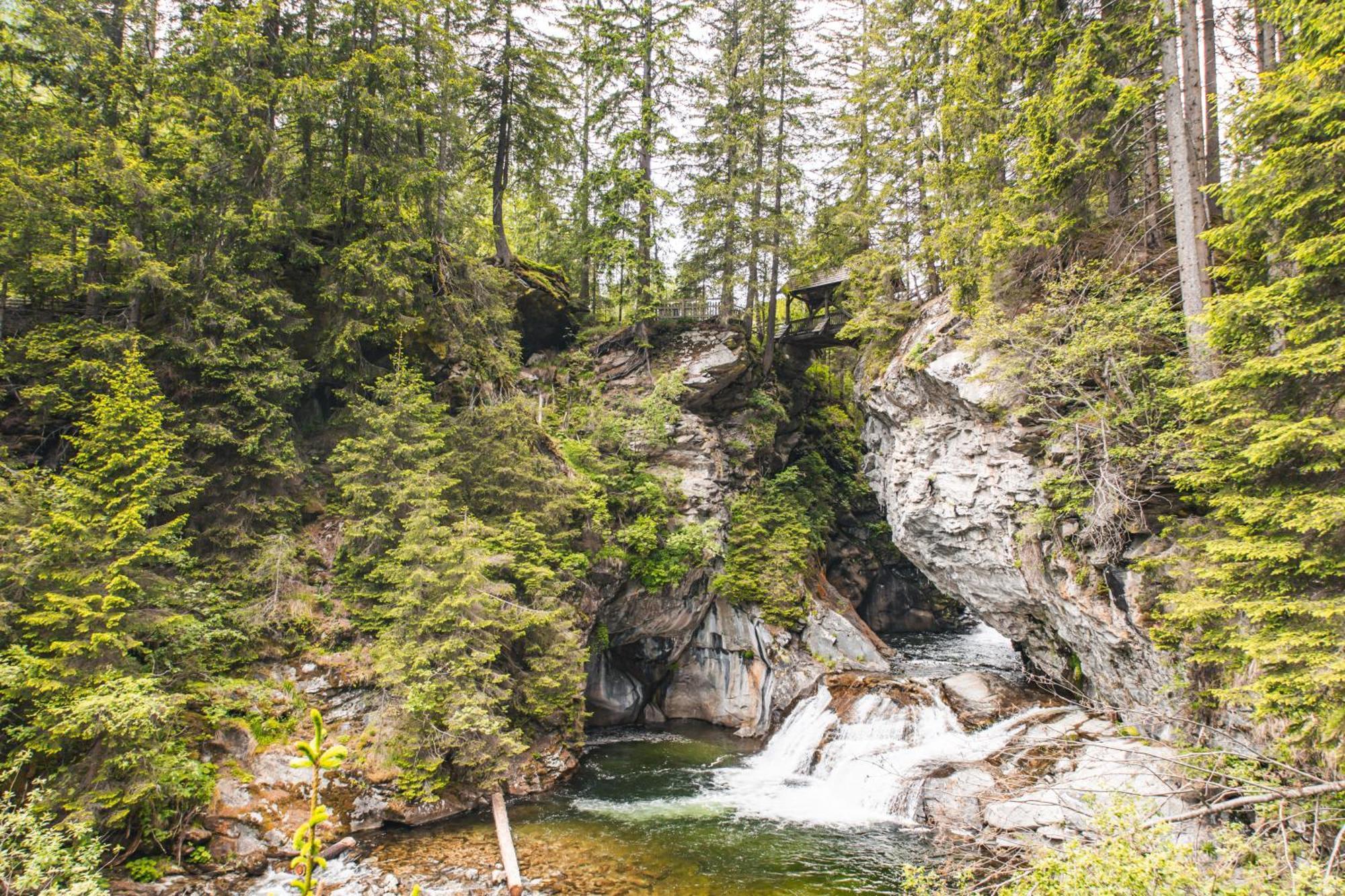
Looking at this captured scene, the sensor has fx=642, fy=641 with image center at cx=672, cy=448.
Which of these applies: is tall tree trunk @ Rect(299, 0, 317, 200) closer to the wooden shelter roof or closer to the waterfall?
the wooden shelter roof

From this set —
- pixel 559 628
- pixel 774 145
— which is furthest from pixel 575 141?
pixel 559 628

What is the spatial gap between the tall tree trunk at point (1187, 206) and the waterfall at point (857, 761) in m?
8.04

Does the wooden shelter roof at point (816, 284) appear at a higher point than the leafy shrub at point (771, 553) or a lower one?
higher

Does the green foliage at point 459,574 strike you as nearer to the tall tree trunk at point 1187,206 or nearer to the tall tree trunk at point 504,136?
the tall tree trunk at point 504,136

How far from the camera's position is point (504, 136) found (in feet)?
70.0

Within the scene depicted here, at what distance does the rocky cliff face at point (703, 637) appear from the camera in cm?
1730

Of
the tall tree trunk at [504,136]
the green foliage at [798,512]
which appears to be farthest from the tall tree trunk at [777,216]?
the tall tree trunk at [504,136]

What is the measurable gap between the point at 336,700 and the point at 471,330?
30.6 ft

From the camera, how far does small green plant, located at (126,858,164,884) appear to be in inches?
340

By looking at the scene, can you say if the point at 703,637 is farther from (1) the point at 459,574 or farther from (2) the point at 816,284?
(2) the point at 816,284

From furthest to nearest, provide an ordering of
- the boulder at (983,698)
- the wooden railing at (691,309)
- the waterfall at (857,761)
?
the wooden railing at (691,309) → the boulder at (983,698) → the waterfall at (857,761)

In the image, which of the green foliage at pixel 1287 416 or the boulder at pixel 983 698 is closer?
the green foliage at pixel 1287 416

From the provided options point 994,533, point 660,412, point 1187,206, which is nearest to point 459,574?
point 660,412

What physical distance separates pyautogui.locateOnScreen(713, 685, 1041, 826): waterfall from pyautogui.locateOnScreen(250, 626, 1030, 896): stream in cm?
3
